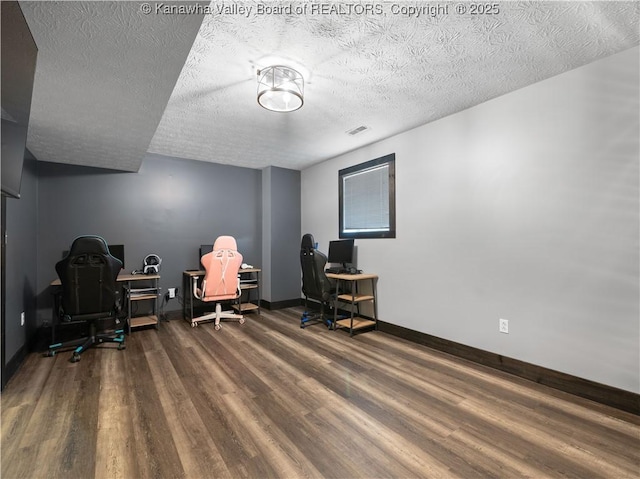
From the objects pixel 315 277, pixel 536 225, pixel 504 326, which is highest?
pixel 536 225

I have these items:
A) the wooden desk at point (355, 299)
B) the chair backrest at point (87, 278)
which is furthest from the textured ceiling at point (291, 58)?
the wooden desk at point (355, 299)

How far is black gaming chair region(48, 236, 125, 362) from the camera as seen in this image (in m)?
2.96

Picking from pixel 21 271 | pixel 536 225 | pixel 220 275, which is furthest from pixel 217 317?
pixel 536 225

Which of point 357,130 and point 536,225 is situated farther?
point 357,130

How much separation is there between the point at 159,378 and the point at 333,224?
3.18 m

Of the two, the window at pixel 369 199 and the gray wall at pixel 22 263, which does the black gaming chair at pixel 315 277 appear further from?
the gray wall at pixel 22 263

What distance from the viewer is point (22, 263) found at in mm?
3188

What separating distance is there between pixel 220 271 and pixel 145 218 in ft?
5.00

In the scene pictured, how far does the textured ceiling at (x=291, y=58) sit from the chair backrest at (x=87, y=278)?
3.60 ft

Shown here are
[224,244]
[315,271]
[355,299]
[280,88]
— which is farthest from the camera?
[224,244]

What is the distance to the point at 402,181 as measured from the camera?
3766mm

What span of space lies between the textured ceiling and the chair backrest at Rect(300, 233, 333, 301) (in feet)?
5.41

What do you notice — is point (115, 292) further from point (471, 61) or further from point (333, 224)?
point (471, 61)

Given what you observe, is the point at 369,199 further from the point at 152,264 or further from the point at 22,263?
the point at 22,263
